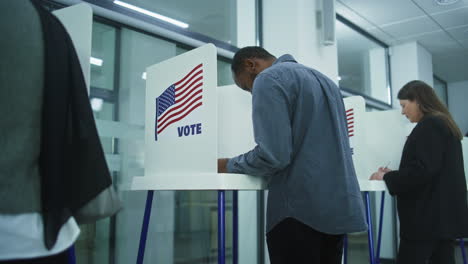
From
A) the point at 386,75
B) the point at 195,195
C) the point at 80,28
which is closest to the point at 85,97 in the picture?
the point at 80,28

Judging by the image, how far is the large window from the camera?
14.3 feet

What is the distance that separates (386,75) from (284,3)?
2.41 metres

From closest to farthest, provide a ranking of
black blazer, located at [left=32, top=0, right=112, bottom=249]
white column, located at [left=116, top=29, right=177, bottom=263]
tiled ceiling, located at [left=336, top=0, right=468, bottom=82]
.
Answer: black blazer, located at [left=32, top=0, right=112, bottom=249] → white column, located at [left=116, top=29, right=177, bottom=263] → tiled ceiling, located at [left=336, top=0, right=468, bottom=82]

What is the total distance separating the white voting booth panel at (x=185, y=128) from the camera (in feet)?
4.41

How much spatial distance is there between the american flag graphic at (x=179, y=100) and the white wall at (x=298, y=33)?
1434mm

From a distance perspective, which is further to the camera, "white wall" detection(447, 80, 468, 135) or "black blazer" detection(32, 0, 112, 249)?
"white wall" detection(447, 80, 468, 135)

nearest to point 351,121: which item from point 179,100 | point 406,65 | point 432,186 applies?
point 432,186

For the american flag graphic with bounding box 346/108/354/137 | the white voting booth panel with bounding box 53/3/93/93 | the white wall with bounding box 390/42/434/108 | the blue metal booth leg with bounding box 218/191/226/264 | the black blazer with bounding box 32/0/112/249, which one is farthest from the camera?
the white wall with bounding box 390/42/434/108

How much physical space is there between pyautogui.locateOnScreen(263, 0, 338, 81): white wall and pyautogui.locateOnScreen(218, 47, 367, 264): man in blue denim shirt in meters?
1.68

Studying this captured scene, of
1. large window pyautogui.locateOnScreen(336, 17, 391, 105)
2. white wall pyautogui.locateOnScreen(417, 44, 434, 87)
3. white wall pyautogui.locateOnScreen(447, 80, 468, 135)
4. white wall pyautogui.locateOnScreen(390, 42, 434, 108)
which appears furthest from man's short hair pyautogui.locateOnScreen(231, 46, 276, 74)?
white wall pyautogui.locateOnScreen(447, 80, 468, 135)

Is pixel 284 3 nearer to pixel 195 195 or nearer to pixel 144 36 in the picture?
pixel 144 36

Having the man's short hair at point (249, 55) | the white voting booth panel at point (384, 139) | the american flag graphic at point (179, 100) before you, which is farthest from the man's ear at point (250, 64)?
the white voting booth panel at point (384, 139)

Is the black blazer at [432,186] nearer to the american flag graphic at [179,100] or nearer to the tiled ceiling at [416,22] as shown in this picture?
the american flag graphic at [179,100]

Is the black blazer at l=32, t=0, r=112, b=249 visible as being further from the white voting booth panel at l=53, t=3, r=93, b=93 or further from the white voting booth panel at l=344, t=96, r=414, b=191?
the white voting booth panel at l=344, t=96, r=414, b=191
